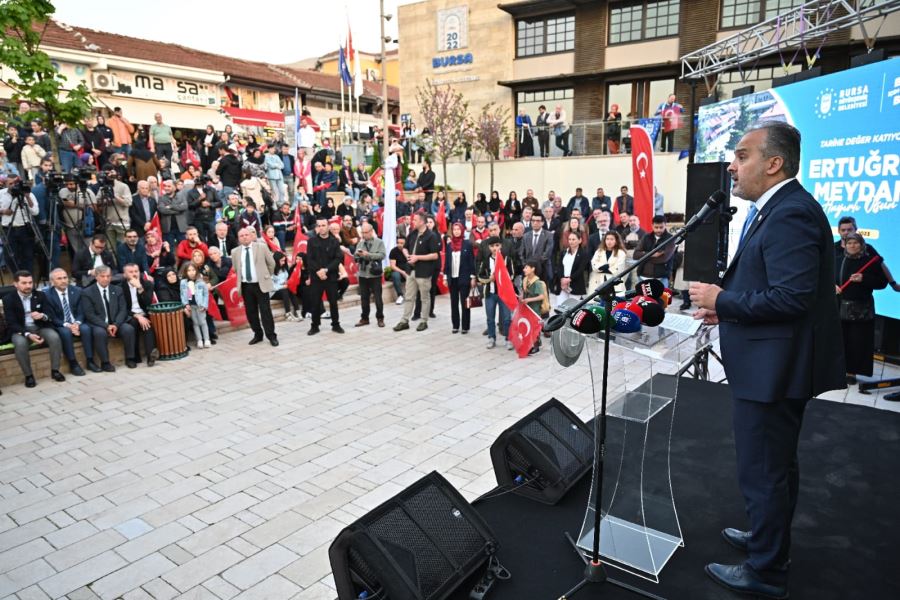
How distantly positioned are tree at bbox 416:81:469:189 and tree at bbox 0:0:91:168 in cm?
1402

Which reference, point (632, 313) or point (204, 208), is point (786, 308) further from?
point (204, 208)

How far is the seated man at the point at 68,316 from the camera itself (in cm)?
787

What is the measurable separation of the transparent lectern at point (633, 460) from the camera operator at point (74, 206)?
9898 millimetres

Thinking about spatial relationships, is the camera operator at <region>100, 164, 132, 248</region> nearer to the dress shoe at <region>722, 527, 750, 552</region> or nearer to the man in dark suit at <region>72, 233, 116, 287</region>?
the man in dark suit at <region>72, 233, 116, 287</region>

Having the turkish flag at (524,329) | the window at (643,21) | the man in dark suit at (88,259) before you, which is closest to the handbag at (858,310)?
the turkish flag at (524,329)

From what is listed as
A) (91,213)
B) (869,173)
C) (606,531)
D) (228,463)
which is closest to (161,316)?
(91,213)

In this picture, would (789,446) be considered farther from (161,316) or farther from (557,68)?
(557,68)

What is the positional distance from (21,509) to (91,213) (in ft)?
23.7

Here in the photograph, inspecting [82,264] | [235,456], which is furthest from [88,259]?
[235,456]

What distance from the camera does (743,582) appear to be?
9.21ft

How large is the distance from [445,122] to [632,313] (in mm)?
21194

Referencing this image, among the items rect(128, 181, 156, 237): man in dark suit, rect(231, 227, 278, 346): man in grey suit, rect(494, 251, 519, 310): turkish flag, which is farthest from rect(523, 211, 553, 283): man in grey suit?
rect(128, 181, 156, 237): man in dark suit

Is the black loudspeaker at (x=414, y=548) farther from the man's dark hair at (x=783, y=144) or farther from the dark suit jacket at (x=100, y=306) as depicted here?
the dark suit jacket at (x=100, y=306)

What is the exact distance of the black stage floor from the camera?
294 centimetres
